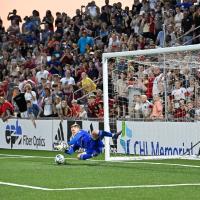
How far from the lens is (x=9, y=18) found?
37719 mm

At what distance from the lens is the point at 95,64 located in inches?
1121

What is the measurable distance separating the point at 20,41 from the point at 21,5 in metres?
3.23

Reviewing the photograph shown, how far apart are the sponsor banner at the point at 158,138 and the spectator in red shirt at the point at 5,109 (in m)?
6.65

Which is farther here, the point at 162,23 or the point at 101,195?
the point at 162,23

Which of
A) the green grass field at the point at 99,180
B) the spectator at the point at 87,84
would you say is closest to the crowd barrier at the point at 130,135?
the green grass field at the point at 99,180

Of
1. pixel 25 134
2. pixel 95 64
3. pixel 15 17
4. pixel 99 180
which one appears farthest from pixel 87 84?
pixel 99 180

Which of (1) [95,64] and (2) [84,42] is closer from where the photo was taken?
(1) [95,64]

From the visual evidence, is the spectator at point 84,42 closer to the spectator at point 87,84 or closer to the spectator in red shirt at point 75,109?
the spectator at point 87,84

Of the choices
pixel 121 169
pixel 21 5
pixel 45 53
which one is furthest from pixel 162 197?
pixel 21 5

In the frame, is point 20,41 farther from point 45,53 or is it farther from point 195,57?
point 195,57

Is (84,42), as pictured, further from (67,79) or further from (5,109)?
(5,109)

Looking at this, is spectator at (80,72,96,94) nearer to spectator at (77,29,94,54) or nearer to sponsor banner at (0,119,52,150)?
sponsor banner at (0,119,52,150)

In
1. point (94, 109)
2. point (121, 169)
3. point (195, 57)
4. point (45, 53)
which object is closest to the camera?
point (121, 169)

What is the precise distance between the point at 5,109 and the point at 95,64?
3.58 metres
